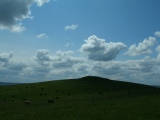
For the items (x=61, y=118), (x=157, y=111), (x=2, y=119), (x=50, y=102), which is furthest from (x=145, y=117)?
(x=50, y=102)

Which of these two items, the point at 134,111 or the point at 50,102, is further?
the point at 50,102

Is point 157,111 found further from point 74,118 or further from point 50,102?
point 50,102

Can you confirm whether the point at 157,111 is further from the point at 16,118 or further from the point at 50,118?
the point at 16,118

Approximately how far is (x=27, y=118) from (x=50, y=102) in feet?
63.7

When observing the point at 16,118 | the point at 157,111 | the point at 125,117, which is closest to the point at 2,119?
the point at 16,118

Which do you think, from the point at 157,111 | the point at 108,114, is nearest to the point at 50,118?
the point at 108,114

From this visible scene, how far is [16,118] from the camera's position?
110 ft

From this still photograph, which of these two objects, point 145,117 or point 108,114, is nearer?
point 145,117

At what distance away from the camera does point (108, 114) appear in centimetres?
3309

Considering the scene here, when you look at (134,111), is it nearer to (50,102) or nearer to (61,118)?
(61,118)

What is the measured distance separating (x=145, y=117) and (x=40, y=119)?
1296 centimetres

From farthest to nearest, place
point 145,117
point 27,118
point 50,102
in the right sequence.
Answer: point 50,102
point 27,118
point 145,117

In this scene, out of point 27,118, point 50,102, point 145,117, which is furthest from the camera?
point 50,102

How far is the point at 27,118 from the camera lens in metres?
32.9
